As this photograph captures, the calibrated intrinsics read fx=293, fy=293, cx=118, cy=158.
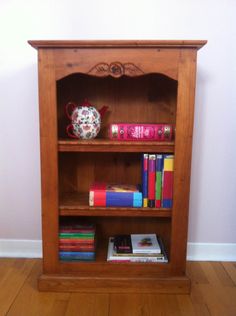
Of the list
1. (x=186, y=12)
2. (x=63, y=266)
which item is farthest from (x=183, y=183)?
(x=186, y=12)

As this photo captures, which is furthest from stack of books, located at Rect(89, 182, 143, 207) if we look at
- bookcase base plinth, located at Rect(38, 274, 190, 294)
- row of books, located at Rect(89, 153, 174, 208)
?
bookcase base plinth, located at Rect(38, 274, 190, 294)

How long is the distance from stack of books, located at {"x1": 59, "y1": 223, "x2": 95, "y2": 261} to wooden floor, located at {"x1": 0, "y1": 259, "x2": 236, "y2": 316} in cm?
17

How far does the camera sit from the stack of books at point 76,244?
4.68 feet

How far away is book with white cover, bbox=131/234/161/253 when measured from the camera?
4.74ft

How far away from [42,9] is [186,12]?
2.46ft

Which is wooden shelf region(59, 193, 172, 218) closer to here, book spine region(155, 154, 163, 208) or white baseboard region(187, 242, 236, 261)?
book spine region(155, 154, 163, 208)

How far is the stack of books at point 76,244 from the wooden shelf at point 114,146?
1.37 feet

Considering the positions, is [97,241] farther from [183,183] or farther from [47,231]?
[183,183]

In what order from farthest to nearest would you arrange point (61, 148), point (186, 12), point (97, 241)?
1. point (97, 241)
2. point (186, 12)
3. point (61, 148)

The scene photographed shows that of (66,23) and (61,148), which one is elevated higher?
(66,23)

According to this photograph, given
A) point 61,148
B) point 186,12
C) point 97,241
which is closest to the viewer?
point 61,148

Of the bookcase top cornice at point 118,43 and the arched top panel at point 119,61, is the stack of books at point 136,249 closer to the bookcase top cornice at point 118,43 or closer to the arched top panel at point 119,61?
the arched top panel at point 119,61

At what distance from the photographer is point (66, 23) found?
1.54 m

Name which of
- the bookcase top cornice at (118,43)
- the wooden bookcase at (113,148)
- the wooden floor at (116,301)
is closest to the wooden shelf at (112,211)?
the wooden bookcase at (113,148)
